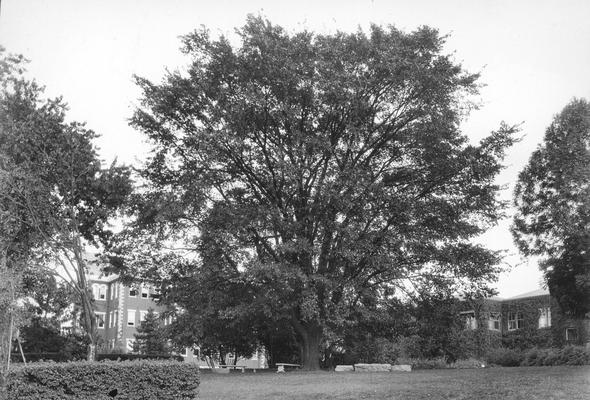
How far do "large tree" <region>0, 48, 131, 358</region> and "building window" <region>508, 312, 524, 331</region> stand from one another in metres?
35.0

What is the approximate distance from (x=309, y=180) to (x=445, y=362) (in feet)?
49.9

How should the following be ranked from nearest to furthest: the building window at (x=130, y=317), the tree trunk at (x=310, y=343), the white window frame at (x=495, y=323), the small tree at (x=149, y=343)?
the tree trunk at (x=310, y=343), the small tree at (x=149, y=343), the white window frame at (x=495, y=323), the building window at (x=130, y=317)

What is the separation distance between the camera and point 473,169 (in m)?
27.6

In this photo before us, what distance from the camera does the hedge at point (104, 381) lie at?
1598 centimetres

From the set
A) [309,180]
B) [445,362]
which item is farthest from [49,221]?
[445,362]

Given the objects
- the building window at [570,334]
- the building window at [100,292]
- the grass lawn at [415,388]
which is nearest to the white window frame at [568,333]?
the building window at [570,334]

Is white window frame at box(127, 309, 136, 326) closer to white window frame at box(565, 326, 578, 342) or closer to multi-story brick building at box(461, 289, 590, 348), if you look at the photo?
multi-story brick building at box(461, 289, 590, 348)

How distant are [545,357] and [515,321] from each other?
21.5 metres

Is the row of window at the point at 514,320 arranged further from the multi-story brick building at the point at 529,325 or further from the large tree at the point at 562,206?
the large tree at the point at 562,206

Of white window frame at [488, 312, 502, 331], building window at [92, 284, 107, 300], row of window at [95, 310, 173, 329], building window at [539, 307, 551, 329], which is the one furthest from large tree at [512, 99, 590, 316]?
building window at [92, 284, 107, 300]

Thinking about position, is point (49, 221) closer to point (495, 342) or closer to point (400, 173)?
point (400, 173)

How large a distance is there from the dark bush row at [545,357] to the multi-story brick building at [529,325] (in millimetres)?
5850

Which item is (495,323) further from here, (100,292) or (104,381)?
(100,292)

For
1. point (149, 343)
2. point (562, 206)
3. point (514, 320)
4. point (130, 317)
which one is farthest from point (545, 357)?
point (130, 317)
